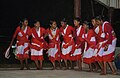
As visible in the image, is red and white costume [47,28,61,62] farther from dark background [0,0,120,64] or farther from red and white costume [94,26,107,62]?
red and white costume [94,26,107,62]

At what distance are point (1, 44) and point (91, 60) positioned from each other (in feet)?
12.3

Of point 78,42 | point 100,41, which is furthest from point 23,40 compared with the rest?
point 100,41

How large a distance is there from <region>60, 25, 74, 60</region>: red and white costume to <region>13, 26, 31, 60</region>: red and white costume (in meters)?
1.15

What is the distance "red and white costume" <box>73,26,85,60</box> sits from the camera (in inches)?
485

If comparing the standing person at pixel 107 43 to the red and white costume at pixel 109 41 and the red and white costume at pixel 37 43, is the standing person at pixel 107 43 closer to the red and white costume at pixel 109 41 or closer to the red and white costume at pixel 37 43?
the red and white costume at pixel 109 41

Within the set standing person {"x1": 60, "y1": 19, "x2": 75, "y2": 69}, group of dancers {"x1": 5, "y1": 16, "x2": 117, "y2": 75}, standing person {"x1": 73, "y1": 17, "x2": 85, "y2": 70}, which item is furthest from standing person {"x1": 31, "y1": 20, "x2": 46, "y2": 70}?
standing person {"x1": 73, "y1": 17, "x2": 85, "y2": 70}

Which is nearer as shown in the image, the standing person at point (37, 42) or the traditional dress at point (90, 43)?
the traditional dress at point (90, 43)

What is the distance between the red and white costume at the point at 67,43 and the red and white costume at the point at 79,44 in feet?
0.57

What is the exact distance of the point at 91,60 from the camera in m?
12.0

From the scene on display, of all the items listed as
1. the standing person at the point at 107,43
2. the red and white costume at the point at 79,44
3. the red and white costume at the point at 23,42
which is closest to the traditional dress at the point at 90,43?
the red and white costume at the point at 79,44

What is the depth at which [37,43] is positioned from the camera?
12664 millimetres

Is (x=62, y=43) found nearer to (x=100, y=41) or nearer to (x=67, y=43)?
(x=67, y=43)

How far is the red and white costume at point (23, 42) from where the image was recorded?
1262 centimetres

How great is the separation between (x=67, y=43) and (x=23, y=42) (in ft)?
4.71
